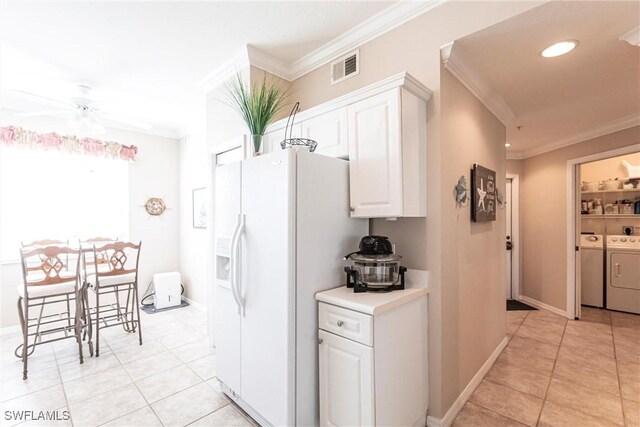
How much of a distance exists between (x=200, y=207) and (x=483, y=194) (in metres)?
3.84

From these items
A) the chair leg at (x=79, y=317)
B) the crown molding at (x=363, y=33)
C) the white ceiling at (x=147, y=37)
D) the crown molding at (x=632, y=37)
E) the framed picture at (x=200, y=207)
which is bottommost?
the chair leg at (x=79, y=317)

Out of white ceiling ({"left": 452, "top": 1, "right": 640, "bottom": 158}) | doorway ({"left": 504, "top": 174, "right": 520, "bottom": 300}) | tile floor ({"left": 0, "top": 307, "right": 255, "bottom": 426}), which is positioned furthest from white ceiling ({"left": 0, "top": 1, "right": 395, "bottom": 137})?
doorway ({"left": 504, "top": 174, "right": 520, "bottom": 300})

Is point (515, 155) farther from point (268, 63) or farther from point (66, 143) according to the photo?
point (66, 143)

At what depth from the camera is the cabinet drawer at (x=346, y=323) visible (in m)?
Answer: 1.54

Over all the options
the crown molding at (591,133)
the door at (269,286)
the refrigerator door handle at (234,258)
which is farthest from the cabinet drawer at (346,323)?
the crown molding at (591,133)

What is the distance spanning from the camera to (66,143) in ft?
13.1

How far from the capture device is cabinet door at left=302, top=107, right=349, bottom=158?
207cm

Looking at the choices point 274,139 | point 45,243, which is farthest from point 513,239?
point 45,243

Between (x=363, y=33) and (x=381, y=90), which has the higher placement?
(x=363, y=33)

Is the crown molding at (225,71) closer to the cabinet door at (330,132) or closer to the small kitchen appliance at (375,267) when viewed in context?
the cabinet door at (330,132)

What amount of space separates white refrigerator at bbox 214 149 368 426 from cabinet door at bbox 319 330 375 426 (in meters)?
0.10

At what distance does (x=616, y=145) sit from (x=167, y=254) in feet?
21.7

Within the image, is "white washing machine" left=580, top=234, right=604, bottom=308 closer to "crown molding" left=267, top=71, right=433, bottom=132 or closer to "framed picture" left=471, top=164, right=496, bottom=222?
"framed picture" left=471, top=164, right=496, bottom=222

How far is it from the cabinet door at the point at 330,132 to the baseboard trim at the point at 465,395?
1893 millimetres
